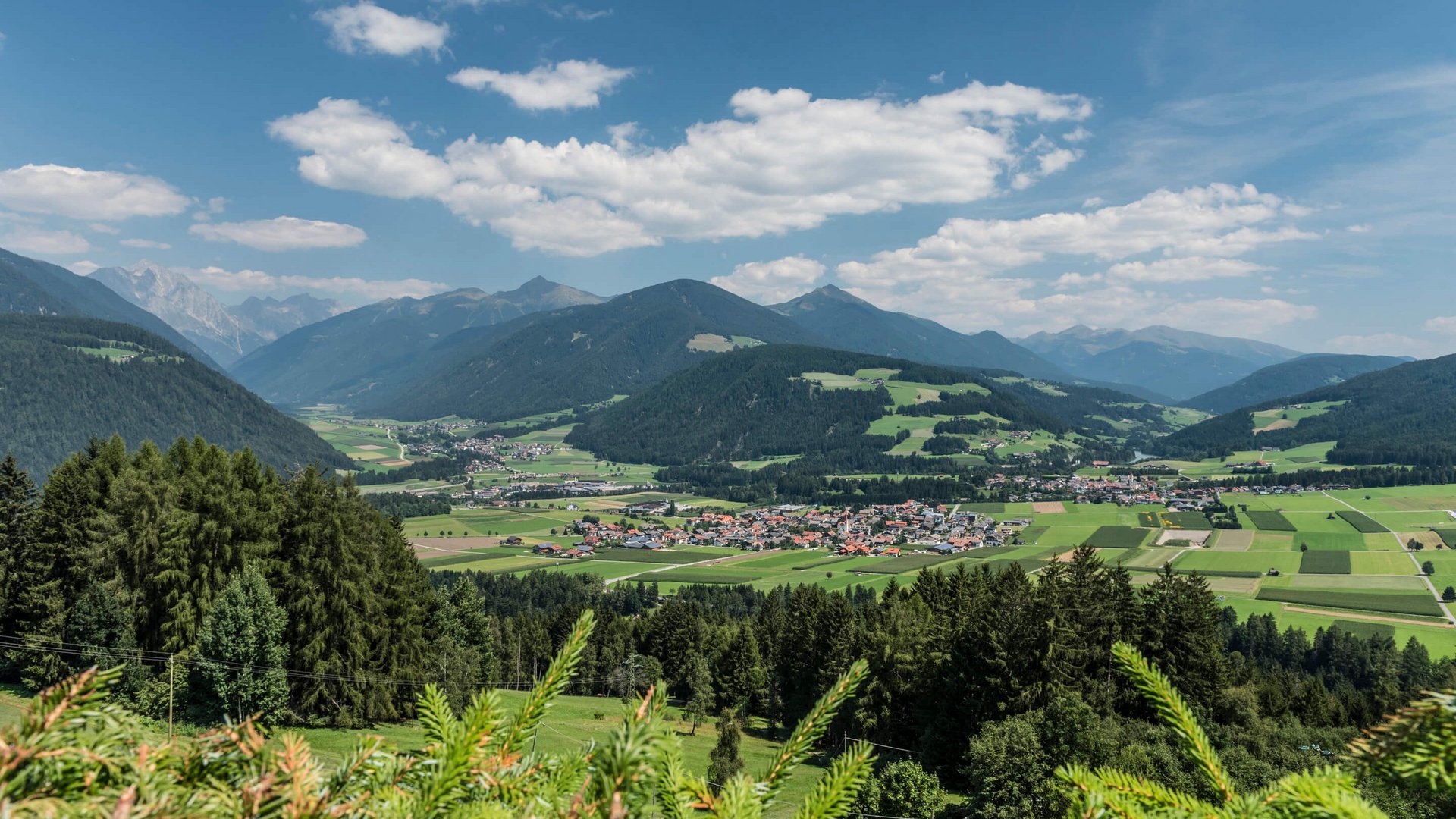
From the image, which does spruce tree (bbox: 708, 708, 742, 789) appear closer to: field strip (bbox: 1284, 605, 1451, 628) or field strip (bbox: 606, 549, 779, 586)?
field strip (bbox: 606, 549, 779, 586)

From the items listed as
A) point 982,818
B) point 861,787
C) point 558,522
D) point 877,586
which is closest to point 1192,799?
point 861,787

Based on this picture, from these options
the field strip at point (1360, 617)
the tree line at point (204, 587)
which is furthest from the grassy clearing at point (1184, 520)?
the tree line at point (204, 587)

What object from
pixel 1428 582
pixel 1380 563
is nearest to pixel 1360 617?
pixel 1428 582

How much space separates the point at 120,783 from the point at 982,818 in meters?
28.8

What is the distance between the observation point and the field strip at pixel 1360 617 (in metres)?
76.9

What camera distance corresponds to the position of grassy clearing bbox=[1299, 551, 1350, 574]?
334 ft

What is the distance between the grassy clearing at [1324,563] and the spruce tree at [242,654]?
4760 inches

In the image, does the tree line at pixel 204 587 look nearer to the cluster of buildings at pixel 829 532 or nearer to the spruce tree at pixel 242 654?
the spruce tree at pixel 242 654

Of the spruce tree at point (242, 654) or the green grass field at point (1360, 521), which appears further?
the green grass field at point (1360, 521)

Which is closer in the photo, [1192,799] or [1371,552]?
[1192,799]

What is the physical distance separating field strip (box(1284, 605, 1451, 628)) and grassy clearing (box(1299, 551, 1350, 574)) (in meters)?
21.9

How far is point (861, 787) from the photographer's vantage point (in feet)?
6.86

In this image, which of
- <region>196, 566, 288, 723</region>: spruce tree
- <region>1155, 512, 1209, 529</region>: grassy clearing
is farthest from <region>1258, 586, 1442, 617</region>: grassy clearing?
<region>196, 566, 288, 723</region>: spruce tree

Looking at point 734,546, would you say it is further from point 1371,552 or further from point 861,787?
point 861,787
